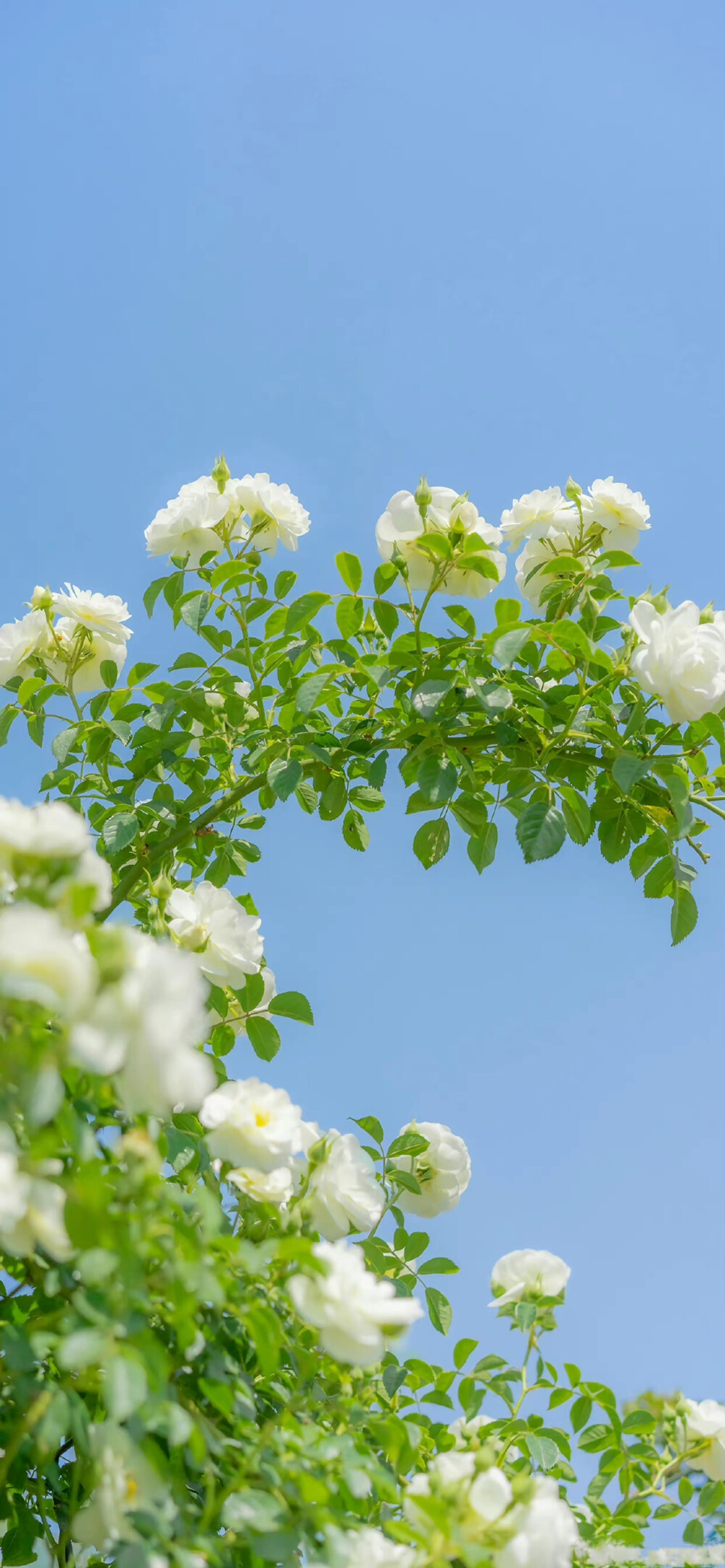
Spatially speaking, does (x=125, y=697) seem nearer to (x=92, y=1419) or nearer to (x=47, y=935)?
(x=92, y=1419)

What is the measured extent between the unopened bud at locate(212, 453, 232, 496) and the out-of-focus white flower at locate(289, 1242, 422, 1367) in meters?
1.41

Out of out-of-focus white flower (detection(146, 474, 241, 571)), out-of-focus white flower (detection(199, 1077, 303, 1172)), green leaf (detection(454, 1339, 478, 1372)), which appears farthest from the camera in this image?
out-of-focus white flower (detection(146, 474, 241, 571))

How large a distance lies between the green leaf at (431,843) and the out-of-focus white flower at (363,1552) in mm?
1056

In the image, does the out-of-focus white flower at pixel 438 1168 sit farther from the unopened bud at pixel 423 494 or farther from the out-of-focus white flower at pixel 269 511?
the out-of-focus white flower at pixel 269 511

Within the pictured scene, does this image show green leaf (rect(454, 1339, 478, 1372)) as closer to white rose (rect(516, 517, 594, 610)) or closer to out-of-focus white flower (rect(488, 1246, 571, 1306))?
out-of-focus white flower (rect(488, 1246, 571, 1306))

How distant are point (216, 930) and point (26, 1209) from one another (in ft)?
2.59

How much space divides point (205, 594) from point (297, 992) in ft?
2.16

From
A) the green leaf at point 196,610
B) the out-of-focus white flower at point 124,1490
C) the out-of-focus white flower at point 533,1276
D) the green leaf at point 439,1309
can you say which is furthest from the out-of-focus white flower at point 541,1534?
the green leaf at point 196,610

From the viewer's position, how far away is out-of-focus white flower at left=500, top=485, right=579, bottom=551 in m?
1.97

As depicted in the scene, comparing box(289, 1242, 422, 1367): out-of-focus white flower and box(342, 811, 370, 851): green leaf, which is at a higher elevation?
box(342, 811, 370, 851): green leaf

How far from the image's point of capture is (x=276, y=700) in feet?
6.59

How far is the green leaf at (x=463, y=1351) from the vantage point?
1.53m

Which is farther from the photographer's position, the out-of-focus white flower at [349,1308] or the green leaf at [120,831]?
the green leaf at [120,831]

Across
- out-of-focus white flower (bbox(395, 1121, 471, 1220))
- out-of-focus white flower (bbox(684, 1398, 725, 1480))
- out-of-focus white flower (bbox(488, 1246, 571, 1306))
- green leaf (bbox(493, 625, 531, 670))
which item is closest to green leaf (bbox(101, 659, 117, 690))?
green leaf (bbox(493, 625, 531, 670))
